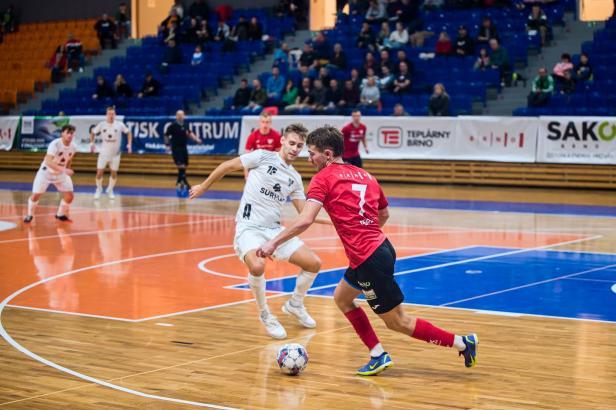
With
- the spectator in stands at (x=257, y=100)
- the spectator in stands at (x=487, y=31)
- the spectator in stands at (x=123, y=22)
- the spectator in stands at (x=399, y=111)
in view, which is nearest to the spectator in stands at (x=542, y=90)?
the spectator in stands at (x=487, y=31)

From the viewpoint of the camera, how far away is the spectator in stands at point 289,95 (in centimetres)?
2948

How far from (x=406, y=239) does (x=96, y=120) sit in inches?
688

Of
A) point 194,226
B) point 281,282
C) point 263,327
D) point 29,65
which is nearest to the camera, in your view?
point 263,327

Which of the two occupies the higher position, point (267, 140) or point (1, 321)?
point (267, 140)

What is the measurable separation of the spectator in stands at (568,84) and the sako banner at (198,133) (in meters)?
9.31

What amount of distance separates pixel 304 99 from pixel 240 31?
22.1 ft

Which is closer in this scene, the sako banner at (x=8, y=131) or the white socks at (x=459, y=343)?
the white socks at (x=459, y=343)

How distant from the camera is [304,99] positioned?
1149 inches

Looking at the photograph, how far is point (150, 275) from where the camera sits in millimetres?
13188

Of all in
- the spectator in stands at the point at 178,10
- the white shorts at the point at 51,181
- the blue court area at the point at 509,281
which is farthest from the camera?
the spectator in stands at the point at 178,10

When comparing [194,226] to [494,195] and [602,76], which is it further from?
[602,76]

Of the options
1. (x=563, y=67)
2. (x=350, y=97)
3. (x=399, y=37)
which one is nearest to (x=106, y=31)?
(x=399, y=37)

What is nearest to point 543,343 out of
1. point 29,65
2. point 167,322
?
point 167,322

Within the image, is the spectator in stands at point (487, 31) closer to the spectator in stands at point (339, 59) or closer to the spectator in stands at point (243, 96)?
the spectator in stands at point (339, 59)
